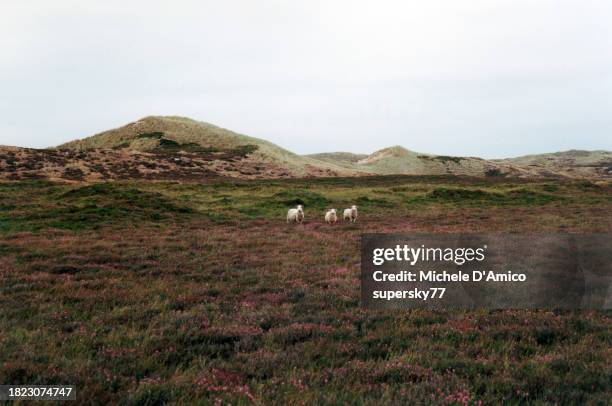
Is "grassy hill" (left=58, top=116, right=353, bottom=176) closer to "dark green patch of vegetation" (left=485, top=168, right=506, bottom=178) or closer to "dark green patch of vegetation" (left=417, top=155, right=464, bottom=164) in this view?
"dark green patch of vegetation" (left=485, top=168, right=506, bottom=178)

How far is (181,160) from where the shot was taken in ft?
284

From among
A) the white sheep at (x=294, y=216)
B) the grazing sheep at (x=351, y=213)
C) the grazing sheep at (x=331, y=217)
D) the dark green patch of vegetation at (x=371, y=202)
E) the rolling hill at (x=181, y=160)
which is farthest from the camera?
the rolling hill at (x=181, y=160)

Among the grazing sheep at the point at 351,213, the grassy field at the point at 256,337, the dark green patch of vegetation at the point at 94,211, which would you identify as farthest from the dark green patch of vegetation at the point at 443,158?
the grassy field at the point at 256,337

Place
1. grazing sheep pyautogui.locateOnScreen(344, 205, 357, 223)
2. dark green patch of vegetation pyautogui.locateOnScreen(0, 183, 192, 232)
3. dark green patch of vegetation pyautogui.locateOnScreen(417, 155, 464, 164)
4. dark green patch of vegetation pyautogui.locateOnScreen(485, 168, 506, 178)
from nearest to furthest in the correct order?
dark green patch of vegetation pyautogui.locateOnScreen(0, 183, 192, 232) → grazing sheep pyautogui.locateOnScreen(344, 205, 357, 223) → dark green patch of vegetation pyautogui.locateOnScreen(485, 168, 506, 178) → dark green patch of vegetation pyautogui.locateOnScreen(417, 155, 464, 164)

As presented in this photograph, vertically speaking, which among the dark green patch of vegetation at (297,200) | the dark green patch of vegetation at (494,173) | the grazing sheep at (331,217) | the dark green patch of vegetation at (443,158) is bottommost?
the grazing sheep at (331,217)

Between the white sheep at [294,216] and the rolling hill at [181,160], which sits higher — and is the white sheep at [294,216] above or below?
below

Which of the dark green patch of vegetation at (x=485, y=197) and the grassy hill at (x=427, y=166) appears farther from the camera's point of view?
the grassy hill at (x=427, y=166)

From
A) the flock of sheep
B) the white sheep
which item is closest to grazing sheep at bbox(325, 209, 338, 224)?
the flock of sheep

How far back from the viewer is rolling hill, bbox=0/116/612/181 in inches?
2606

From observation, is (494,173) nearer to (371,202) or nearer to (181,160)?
(181,160)

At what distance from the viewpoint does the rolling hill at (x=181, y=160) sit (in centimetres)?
6619

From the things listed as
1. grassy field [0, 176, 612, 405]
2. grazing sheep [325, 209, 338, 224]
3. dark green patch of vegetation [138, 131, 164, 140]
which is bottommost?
grassy field [0, 176, 612, 405]

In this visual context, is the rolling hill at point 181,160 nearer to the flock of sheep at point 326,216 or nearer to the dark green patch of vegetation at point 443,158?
the dark green patch of vegetation at point 443,158

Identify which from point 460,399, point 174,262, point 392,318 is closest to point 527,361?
point 460,399
